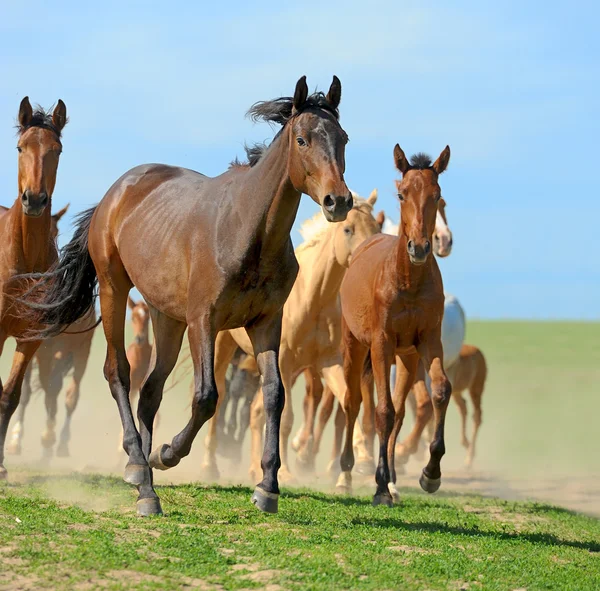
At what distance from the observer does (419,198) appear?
30.1 ft

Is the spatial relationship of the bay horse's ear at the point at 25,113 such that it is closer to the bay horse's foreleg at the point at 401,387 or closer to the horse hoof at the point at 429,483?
the bay horse's foreleg at the point at 401,387

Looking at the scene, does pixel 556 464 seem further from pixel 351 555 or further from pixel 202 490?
pixel 351 555

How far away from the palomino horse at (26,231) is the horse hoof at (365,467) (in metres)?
3.97

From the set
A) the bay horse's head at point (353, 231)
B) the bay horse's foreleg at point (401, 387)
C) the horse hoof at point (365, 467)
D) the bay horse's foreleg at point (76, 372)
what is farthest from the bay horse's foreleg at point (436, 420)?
the bay horse's foreleg at point (76, 372)

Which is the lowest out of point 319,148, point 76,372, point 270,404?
point 270,404

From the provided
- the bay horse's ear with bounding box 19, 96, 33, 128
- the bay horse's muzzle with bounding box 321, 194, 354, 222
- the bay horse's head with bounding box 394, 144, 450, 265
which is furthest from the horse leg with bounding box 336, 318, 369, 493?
the bay horse's muzzle with bounding box 321, 194, 354, 222

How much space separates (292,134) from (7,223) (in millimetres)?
3960

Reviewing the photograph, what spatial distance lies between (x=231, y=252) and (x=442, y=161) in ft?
10.6

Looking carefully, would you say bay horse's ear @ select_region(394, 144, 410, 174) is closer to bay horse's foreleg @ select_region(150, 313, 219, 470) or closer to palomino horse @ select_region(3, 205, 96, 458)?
bay horse's foreleg @ select_region(150, 313, 219, 470)

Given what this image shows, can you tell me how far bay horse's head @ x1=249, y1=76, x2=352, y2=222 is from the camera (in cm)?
643

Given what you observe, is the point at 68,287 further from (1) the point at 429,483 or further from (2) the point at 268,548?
(2) the point at 268,548

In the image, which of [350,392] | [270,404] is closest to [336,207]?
[270,404]

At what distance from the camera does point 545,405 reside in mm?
27938

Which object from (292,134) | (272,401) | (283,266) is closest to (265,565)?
(272,401)
